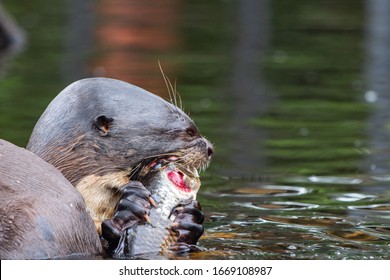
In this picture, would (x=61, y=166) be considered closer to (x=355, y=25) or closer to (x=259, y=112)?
(x=259, y=112)

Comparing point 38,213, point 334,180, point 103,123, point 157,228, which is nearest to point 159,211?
point 157,228

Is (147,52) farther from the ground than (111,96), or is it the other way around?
(111,96)

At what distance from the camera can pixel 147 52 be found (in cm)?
1508

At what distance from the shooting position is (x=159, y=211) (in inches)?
201

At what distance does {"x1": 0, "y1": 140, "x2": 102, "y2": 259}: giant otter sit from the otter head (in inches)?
13.1

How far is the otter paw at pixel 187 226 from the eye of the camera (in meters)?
5.09

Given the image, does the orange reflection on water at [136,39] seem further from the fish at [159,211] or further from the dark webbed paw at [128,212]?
the dark webbed paw at [128,212]

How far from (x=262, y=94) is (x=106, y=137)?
623cm

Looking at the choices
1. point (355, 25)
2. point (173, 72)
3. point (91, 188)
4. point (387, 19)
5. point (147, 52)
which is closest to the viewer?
point (91, 188)

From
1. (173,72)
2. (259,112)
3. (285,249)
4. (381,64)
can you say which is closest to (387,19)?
(381,64)

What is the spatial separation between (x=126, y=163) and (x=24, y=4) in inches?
660

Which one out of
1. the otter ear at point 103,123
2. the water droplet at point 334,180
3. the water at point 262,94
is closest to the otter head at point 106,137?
the otter ear at point 103,123

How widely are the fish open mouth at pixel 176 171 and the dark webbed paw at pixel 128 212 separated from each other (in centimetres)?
26

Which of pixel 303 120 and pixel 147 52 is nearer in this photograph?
pixel 303 120
